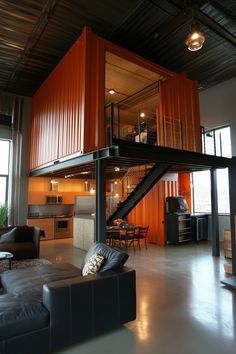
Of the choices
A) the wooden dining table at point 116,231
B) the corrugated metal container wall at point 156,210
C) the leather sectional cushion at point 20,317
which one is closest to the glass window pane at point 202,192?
the corrugated metal container wall at point 156,210

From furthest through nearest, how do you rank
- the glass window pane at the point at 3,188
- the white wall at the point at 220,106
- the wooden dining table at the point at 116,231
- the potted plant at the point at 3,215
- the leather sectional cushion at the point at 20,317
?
1. the glass window pane at the point at 3,188
2. the white wall at the point at 220,106
3. the potted plant at the point at 3,215
4. the wooden dining table at the point at 116,231
5. the leather sectional cushion at the point at 20,317

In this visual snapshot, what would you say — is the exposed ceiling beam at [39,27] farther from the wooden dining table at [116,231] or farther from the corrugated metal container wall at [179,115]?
the wooden dining table at [116,231]

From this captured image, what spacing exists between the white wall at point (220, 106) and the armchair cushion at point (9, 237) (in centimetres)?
750

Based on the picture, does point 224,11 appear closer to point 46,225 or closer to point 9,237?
point 9,237

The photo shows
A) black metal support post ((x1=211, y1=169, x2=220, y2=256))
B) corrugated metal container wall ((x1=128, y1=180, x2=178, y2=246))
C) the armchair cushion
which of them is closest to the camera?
the armchair cushion

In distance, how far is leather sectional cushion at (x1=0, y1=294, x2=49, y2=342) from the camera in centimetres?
223

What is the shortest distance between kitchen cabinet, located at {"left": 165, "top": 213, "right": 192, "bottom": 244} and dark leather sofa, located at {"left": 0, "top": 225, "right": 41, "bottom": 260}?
181 inches

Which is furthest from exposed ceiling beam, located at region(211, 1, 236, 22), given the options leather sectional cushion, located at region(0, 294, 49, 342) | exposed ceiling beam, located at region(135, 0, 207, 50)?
leather sectional cushion, located at region(0, 294, 49, 342)

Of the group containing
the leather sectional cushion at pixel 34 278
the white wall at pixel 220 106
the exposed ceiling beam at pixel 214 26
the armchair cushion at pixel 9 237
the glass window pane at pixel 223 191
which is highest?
the exposed ceiling beam at pixel 214 26

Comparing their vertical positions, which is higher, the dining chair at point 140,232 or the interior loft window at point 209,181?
the interior loft window at point 209,181

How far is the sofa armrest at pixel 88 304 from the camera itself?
246cm

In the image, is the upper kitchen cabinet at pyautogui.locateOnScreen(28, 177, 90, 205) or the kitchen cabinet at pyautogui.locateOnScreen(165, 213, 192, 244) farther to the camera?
the upper kitchen cabinet at pyautogui.locateOnScreen(28, 177, 90, 205)

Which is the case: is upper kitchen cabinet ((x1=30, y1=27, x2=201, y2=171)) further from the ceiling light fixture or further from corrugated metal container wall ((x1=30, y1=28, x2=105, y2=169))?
the ceiling light fixture

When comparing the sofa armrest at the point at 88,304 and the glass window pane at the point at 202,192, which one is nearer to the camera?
the sofa armrest at the point at 88,304
